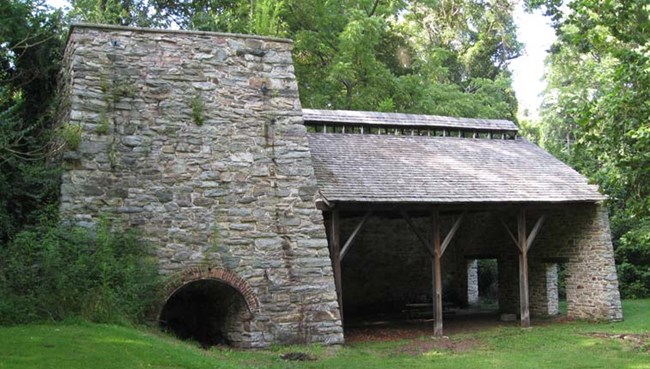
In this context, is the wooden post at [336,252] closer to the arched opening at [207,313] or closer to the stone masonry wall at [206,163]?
the stone masonry wall at [206,163]

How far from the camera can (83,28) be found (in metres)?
10.8

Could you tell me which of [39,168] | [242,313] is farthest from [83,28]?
[242,313]

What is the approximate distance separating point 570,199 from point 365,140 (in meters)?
4.41

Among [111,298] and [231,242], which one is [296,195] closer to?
[231,242]

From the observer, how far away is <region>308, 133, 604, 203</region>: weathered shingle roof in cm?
1257

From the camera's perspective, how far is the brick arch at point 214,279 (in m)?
10.5

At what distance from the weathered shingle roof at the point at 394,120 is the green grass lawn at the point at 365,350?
4831 mm

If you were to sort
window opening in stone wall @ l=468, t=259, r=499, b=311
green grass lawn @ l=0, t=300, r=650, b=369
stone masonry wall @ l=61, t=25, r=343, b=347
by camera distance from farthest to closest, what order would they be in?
1. window opening in stone wall @ l=468, t=259, r=499, b=311
2. stone masonry wall @ l=61, t=25, r=343, b=347
3. green grass lawn @ l=0, t=300, r=650, b=369

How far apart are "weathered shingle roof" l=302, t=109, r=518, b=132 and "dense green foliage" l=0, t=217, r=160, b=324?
→ 561 centimetres

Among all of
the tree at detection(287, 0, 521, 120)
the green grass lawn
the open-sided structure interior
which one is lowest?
the green grass lawn

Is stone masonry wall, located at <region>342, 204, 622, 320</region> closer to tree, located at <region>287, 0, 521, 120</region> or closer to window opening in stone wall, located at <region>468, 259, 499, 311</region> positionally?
window opening in stone wall, located at <region>468, 259, 499, 311</region>

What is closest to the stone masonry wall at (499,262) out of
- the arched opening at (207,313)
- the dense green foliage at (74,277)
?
the arched opening at (207,313)

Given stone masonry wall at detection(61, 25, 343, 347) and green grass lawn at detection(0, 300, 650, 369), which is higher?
stone masonry wall at detection(61, 25, 343, 347)

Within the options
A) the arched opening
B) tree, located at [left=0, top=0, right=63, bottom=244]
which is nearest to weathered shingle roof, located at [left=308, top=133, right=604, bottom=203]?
the arched opening
